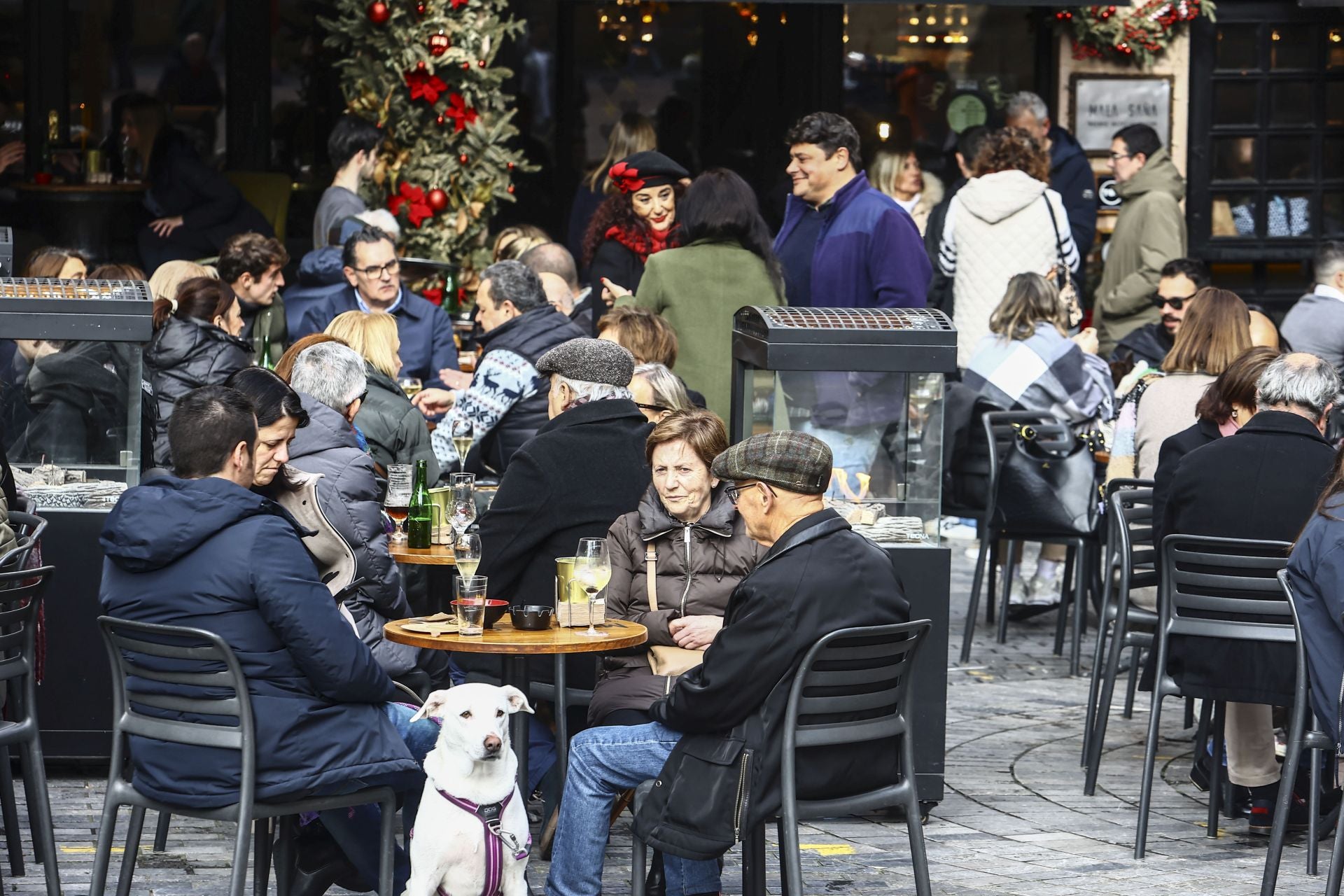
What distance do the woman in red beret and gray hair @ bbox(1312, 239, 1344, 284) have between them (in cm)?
327

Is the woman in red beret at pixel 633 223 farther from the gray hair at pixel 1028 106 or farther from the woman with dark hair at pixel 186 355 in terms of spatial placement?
the gray hair at pixel 1028 106

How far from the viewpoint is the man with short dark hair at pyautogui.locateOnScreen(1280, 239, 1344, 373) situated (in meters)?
9.21

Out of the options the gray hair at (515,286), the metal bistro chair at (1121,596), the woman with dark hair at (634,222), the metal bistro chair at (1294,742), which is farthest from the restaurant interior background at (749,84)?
the metal bistro chair at (1294,742)

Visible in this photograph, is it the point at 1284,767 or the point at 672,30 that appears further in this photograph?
the point at 672,30

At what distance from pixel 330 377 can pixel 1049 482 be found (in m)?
3.54

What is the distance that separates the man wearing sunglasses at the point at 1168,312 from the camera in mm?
8977

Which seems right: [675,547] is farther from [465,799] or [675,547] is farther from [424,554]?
[465,799]

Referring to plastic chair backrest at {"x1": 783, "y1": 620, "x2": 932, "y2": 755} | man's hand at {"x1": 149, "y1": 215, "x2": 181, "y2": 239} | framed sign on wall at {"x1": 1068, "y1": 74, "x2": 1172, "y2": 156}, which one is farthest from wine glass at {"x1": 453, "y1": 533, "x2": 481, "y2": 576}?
framed sign on wall at {"x1": 1068, "y1": 74, "x2": 1172, "y2": 156}

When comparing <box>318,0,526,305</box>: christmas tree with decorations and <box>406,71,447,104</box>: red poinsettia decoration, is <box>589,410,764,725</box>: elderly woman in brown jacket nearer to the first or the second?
<box>318,0,526,305</box>: christmas tree with decorations

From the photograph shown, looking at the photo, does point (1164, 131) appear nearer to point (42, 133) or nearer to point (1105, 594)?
point (1105, 594)

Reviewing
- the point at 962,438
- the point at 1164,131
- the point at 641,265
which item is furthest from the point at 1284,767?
the point at 1164,131

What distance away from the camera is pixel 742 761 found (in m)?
4.39

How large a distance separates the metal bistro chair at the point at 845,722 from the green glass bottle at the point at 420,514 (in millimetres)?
1749

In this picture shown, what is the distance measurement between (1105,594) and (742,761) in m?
2.65
